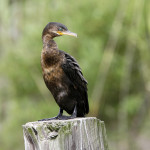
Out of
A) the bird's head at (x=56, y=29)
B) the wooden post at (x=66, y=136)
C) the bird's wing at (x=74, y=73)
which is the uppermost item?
the bird's head at (x=56, y=29)

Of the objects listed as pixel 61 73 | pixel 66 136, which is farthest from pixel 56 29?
pixel 66 136

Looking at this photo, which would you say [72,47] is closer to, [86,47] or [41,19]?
[86,47]

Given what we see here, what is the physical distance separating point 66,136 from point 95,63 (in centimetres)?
479

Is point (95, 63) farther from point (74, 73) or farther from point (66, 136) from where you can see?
point (66, 136)

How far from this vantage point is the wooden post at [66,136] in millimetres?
2600

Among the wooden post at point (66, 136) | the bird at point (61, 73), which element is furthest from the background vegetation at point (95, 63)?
the wooden post at point (66, 136)

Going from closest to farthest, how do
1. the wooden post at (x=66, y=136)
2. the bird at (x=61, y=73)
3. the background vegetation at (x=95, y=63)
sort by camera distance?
the wooden post at (x=66, y=136) < the bird at (x=61, y=73) < the background vegetation at (x=95, y=63)

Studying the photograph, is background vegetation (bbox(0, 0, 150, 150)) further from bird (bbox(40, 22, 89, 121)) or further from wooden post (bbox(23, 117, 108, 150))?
wooden post (bbox(23, 117, 108, 150))

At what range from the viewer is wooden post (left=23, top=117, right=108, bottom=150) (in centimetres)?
260

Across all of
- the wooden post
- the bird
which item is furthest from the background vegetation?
the wooden post

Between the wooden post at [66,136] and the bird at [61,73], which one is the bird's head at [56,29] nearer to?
the bird at [61,73]

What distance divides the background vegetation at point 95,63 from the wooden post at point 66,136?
4123 mm

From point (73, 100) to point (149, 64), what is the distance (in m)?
4.36

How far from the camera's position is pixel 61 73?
140 inches
